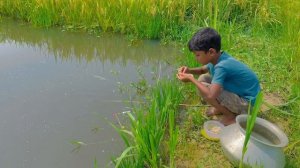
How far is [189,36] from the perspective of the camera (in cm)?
466

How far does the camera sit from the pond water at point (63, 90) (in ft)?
8.64

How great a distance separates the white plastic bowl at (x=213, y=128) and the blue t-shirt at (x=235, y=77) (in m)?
0.29

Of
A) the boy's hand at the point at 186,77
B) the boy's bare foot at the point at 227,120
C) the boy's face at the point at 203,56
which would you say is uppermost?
the boy's face at the point at 203,56

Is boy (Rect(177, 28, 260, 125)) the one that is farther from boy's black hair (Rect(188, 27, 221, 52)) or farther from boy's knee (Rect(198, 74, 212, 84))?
boy's knee (Rect(198, 74, 212, 84))

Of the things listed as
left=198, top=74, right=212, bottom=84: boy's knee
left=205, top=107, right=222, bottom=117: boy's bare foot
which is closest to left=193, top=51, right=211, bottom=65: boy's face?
left=198, top=74, right=212, bottom=84: boy's knee

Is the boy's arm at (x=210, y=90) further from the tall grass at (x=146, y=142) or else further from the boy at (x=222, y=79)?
the tall grass at (x=146, y=142)

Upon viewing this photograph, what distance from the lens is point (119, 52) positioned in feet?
15.5

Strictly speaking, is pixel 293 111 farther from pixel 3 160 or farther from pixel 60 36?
pixel 60 36

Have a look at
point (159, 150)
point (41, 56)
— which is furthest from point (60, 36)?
point (159, 150)

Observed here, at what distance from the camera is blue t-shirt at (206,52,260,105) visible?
2555mm

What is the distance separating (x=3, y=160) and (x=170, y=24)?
10.3 feet

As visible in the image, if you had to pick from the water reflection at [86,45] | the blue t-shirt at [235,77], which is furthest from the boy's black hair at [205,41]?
the water reflection at [86,45]

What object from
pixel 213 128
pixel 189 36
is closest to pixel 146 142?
pixel 213 128

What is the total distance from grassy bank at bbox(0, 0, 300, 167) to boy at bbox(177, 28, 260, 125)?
0.80ft
